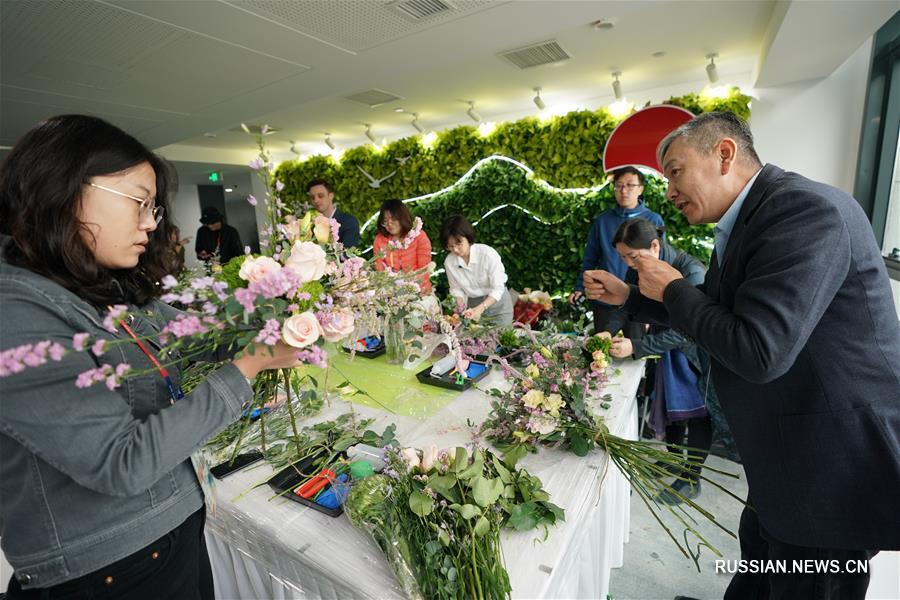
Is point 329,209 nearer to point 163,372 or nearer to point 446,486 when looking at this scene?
point 163,372

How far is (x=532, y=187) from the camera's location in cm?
500

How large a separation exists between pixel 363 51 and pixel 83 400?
3003mm

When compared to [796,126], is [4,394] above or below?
below

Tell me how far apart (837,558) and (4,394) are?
1817mm

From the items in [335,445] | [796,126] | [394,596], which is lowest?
[394,596]

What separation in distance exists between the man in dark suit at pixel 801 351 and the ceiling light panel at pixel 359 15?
188cm

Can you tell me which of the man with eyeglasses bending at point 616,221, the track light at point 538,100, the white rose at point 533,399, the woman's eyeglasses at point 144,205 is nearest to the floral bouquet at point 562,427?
the white rose at point 533,399

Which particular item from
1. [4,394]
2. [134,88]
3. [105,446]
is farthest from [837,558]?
[134,88]

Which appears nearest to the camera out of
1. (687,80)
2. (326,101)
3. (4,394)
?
(4,394)

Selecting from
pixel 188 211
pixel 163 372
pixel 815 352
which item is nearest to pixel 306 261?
pixel 163 372

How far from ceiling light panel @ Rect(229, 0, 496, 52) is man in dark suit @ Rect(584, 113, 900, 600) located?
188 centimetres

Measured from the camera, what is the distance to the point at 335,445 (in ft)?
4.45

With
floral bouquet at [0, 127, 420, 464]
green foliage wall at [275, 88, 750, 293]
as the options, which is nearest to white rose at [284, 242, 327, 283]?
floral bouquet at [0, 127, 420, 464]

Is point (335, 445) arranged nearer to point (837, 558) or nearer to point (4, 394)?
point (4, 394)
